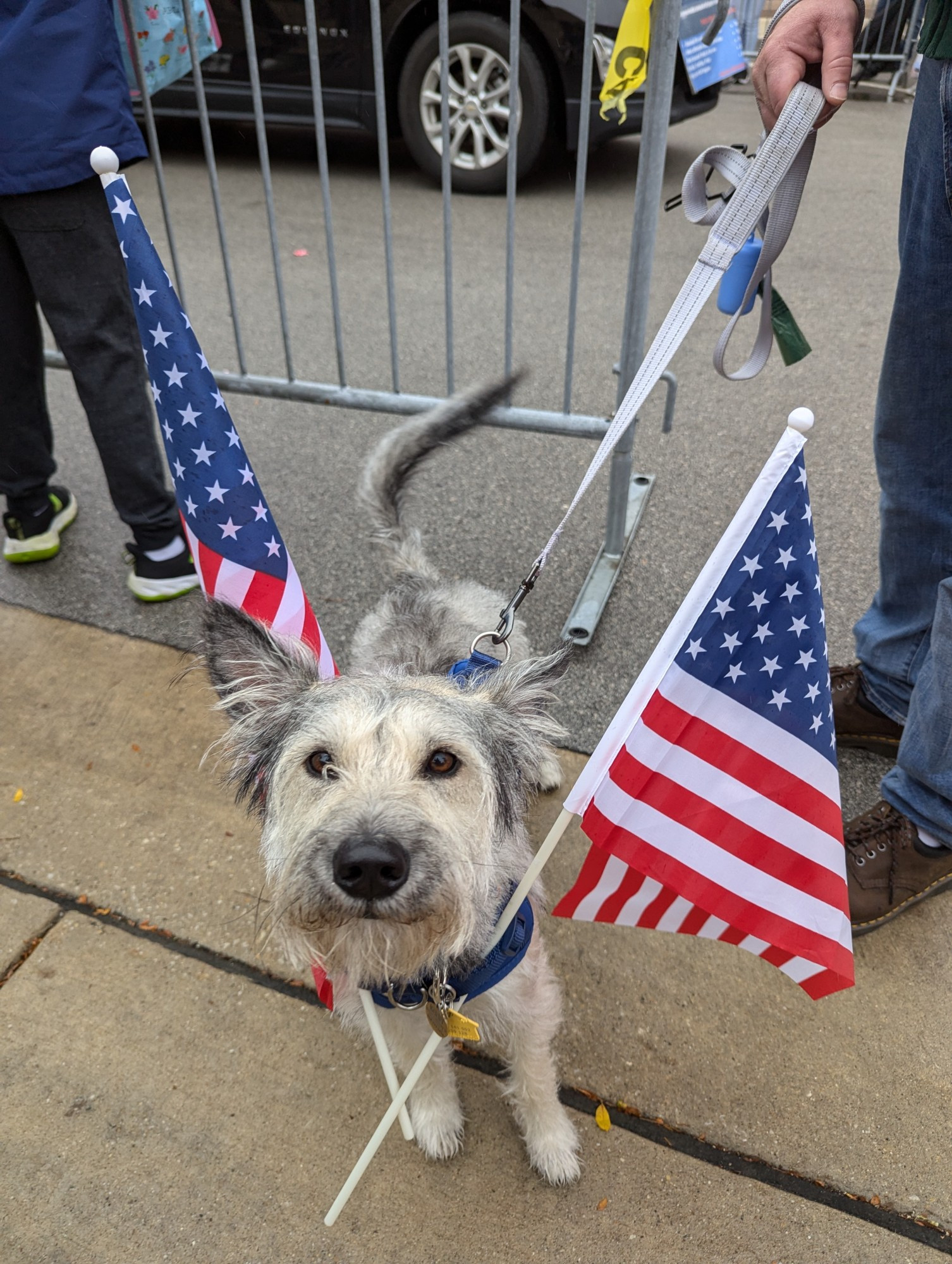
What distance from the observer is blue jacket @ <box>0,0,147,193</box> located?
9.61ft

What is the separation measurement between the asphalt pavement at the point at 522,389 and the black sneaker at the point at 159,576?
84mm

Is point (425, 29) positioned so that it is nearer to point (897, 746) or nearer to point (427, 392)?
point (427, 392)

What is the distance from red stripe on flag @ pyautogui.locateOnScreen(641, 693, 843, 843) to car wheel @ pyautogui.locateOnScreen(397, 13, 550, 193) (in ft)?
21.6

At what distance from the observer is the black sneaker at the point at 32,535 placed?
413cm

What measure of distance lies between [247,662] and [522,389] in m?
3.89

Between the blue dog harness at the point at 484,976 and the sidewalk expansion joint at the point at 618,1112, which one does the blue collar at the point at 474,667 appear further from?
the sidewalk expansion joint at the point at 618,1112

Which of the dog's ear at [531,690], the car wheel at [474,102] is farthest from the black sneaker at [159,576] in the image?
the car wheel at [474,102]

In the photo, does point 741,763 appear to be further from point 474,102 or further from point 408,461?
point 474,102

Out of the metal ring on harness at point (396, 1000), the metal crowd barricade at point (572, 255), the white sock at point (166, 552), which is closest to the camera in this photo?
the metal ring on harness at point (396, 1000)

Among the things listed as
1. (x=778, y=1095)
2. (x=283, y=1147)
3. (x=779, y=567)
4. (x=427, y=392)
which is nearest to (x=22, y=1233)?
(x=283, y=1147)

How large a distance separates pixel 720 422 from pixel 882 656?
8.49ft

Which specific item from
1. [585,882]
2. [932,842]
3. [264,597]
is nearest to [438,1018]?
[585,882]

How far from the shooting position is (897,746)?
10.4ft

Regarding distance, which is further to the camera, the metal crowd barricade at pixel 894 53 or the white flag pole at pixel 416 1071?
the metal crowd barricade at pixel 894 53
